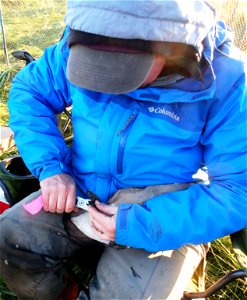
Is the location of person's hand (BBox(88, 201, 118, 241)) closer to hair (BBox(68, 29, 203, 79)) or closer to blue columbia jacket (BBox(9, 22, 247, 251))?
blue columbia jacket (BBox(9, 22, 247, 251))

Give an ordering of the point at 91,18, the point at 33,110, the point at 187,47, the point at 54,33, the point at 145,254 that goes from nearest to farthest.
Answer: the point at 91,18
the point at 187,47
the point at 145,254
the point at 33,110
the point at 54,33

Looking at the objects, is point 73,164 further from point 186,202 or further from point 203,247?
point 203,247

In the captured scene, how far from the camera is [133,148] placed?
5.60 ft

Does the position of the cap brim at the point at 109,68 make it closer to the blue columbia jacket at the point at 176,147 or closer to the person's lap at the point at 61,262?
the blue columbia jacket at the point at 176,147

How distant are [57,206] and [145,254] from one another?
0.46m

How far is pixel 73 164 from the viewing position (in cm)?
199

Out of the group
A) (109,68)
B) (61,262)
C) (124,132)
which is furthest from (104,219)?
(109,68)

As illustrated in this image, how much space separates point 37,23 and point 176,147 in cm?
697

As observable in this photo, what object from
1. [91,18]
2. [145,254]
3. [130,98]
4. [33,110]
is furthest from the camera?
[33,110]

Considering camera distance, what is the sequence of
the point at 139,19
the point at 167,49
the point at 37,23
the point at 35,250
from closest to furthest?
the point at 139,19
the point at 167,49
the point at 35,250
the point at 37,23

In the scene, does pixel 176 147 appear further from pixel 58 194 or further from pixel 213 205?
pixel 58 194

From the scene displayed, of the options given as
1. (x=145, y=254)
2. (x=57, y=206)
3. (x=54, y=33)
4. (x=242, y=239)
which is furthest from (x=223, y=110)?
(x=54, y=33)

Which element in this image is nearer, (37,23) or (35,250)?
(35,250)

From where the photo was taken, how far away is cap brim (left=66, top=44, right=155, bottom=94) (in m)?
1.40
